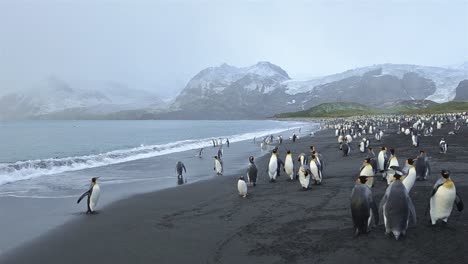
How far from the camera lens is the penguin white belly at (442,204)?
24.2ft

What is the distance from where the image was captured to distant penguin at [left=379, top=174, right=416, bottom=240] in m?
6.89

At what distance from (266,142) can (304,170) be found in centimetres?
2229

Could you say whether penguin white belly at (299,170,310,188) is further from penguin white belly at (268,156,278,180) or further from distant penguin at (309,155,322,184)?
penguin white belly at (268,156,278,180)

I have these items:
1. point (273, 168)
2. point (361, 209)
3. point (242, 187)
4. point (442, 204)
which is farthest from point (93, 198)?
point (442, 204)

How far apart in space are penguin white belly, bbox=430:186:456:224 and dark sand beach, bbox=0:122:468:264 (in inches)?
8.7

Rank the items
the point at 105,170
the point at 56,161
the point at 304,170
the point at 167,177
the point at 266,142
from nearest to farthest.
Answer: the point at 304,170, the point at 167,177, the point at 105,170, the point at 56,161, the point at 266,142

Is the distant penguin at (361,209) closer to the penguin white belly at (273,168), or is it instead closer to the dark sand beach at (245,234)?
the dark sand beach at (245,234)

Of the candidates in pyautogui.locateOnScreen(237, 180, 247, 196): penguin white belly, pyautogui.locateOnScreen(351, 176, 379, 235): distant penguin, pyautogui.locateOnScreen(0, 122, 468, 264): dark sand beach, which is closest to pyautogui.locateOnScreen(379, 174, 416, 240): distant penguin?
pyautogui.locateOnScreen(0, 122, 468, 264): dark sand beach

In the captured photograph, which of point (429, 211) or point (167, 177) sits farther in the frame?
point (167, 177)

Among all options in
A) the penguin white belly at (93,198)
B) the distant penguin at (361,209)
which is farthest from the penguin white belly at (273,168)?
the distant penguin at (361,209)

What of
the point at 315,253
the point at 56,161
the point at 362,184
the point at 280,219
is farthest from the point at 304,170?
the point at 56,161

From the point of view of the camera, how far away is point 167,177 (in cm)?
1658

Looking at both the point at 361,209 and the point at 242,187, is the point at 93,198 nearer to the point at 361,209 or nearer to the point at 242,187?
the point at 242,187

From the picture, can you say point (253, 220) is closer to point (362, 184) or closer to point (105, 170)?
point (362, 184)
